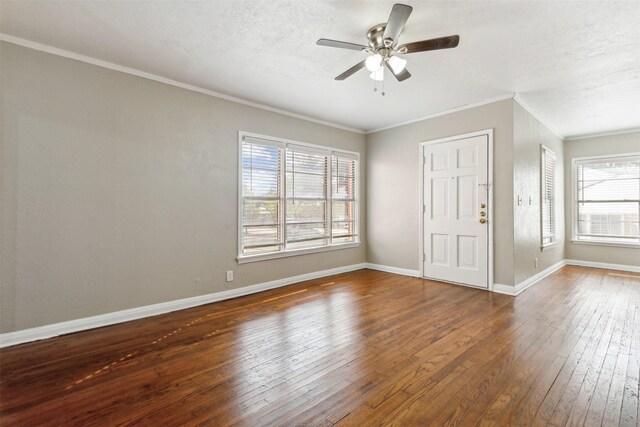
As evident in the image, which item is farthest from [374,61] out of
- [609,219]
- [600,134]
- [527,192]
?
[609,219]

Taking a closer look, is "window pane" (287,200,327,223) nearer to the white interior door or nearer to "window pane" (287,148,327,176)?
"window pane" (287,148,327,176)

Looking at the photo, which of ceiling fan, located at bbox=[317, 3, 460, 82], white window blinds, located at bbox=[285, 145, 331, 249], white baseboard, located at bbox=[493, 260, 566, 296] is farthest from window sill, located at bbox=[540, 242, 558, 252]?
ceiling fan, located at bbox=[317, 3, 460, 82]

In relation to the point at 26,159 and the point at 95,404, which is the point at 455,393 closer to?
the point at 95,404

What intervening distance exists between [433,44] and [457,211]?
2942mm

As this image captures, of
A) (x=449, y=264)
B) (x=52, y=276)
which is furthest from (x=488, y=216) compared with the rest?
(x=52, y=276)

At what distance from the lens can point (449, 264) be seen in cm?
470

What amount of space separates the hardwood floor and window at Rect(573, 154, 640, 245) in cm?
300

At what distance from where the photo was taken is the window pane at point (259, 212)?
418 centimetres

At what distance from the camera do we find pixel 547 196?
534cm

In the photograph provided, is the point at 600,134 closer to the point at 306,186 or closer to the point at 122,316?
the point at 306,186

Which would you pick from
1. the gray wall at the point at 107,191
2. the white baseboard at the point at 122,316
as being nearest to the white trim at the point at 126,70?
the gray wall at the point at 107,191

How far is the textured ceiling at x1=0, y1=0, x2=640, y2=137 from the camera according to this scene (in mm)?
2279

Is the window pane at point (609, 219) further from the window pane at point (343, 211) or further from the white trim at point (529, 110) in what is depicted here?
the window pane at point (343, 211)

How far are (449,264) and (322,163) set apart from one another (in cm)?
269
